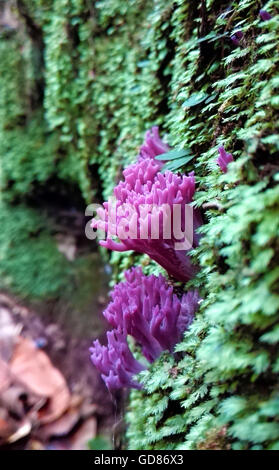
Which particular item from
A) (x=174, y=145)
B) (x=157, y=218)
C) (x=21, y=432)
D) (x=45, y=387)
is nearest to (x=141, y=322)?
(x=157, y=218)

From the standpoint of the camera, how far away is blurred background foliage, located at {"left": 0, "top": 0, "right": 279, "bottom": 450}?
0.88m

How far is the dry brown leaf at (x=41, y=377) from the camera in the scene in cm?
285

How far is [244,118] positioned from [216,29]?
49 cm

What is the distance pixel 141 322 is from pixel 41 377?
191cm

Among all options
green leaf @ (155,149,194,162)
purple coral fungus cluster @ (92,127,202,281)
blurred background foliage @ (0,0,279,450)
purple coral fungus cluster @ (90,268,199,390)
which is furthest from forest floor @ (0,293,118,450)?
green leaf @ (155,149,194,162)

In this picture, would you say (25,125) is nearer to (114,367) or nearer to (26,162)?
(26,162)

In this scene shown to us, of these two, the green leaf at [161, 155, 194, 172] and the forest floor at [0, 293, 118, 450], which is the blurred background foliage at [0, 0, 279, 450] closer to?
the green leaf at [161, 155, 194, 172]

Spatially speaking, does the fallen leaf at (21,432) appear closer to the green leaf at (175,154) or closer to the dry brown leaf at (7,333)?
the dry brown leaf at (7,333)

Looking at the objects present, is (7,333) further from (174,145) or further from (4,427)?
(174,145)

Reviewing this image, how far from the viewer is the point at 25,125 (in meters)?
3.87

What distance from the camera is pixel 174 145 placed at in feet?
5.72

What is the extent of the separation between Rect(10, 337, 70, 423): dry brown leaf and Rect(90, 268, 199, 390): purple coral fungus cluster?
1.63 metres
